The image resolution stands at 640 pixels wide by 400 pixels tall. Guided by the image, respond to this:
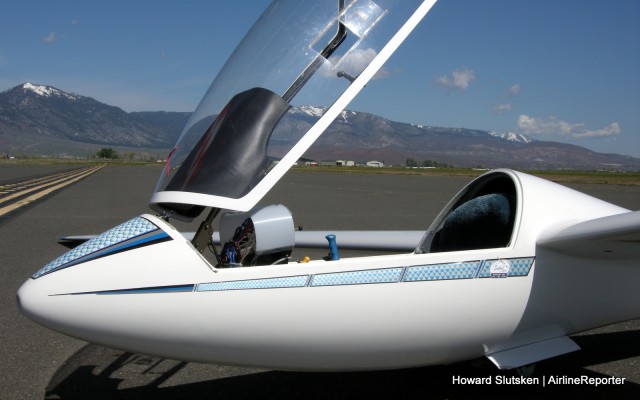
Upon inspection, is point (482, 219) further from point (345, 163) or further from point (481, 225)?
point (345, 163)

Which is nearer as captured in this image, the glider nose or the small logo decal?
the glider nose

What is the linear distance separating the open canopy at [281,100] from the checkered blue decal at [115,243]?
0.22 metres

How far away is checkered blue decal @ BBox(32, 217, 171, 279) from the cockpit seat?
2.02 meters

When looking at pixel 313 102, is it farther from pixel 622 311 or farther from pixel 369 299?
pixel 622 311

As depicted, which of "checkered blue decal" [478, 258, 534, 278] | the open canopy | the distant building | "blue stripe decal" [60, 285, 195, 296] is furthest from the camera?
the distant building

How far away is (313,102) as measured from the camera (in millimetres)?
3529

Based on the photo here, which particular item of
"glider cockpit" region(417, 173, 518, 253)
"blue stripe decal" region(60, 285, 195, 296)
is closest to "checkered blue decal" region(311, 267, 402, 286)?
"blue stripe decal" region(60, 285, 195, 296)

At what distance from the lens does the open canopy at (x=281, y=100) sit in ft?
11.0

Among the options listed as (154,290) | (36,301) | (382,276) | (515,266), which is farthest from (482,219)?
(36,301)

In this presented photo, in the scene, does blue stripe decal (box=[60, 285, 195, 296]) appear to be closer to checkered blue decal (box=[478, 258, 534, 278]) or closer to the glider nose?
the glider nose

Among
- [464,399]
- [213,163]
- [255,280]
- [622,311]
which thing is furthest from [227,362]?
[622,311]

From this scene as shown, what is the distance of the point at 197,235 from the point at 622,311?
2.83 meters

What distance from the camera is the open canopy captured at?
3.35 meters

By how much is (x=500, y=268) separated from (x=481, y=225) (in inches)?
22.2
